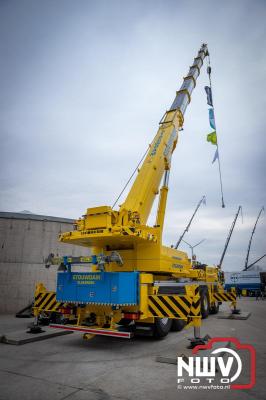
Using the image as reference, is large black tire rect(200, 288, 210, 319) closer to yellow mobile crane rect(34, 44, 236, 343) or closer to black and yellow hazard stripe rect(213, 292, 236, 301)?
black and yellow hazard stripe rect(213, 292, 236, 301)

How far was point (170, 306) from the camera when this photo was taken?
7.26 m

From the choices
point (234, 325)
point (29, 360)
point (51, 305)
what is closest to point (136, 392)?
point (29, 360)

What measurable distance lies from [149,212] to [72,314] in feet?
12.3

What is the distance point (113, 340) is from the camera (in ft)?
27.5

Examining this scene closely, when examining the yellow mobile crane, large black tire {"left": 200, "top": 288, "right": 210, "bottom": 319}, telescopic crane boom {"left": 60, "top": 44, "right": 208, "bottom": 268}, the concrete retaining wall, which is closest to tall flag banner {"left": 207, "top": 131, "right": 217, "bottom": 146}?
telescopic crane boom {"left": 60, "top": 44, "right": 208, "bottom": 268}

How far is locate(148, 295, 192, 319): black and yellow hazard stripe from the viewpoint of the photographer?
715 centimetres

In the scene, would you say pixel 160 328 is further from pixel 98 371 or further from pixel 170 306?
pixel 98 371

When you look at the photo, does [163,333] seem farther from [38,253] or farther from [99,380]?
[38,253]

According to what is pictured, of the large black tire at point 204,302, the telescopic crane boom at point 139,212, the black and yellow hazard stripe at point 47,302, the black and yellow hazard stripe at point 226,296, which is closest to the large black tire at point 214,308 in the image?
the black and yellow hazard stripe at point 226,296

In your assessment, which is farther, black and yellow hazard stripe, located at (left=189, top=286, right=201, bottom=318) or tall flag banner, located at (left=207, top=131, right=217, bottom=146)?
tall flag banner, located at (left=207, top=131, right=217, bottom=146)

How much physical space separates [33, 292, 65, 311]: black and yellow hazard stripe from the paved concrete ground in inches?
35.5

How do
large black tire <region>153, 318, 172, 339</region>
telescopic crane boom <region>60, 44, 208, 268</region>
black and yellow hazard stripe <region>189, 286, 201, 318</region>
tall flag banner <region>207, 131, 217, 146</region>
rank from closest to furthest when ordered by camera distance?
black and yellow hazard stripe <region>189, 286, 201, 318</region>, telescopic crane boom <region>60, 44, 208, 268</region>, large black tire <region>153, 318, 172, 339</region>, tall flag banner <region>207, 131, 217, 146</region>

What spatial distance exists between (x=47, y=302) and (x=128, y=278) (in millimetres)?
3107

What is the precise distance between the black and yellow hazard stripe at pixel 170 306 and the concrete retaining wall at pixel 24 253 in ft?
30.0
